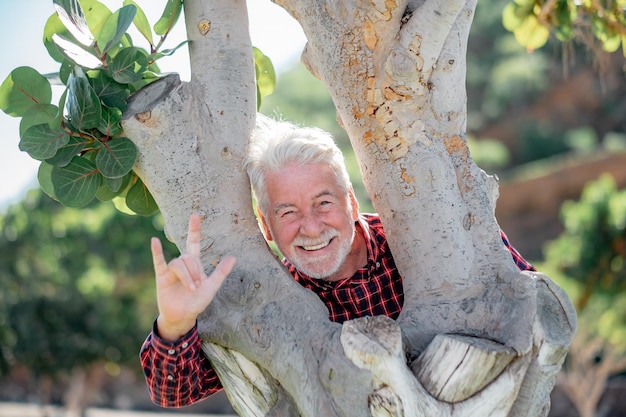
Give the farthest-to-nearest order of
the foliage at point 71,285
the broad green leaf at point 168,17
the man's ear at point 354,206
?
the foliage at point 71,285
the man's ear at point 354,206
the broad green leaf at point 168,17

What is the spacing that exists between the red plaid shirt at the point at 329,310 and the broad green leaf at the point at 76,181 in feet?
1.48

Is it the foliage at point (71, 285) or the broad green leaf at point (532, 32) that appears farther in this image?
the foliage at point (71, 285)

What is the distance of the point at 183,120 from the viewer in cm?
213

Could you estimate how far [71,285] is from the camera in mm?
13492

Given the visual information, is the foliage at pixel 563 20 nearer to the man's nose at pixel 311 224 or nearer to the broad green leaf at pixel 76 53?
the man's nose at pixel 311 224

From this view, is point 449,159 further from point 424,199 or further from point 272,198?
point 272,198

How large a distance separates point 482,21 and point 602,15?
26.5 meters

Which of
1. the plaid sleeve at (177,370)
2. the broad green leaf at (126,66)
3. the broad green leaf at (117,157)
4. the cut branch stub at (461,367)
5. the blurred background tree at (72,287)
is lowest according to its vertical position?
the blurred background tree at (72,287)

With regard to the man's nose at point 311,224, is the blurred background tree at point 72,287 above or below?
below

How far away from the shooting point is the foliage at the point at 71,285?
12875 mm

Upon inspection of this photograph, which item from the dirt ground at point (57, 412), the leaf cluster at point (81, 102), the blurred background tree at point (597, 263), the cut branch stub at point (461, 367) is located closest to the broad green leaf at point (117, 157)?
the leaf cluster at point (81, 102)

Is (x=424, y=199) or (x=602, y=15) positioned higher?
(x=602, y=15)

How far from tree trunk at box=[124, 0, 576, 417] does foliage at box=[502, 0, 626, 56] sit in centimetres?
151

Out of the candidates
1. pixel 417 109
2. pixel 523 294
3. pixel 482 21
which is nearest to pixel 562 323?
pixel 523 294
